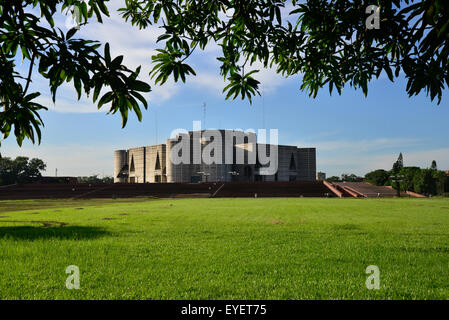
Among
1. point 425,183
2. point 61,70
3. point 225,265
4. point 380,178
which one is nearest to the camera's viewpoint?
point 61,70

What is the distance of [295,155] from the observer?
317ft

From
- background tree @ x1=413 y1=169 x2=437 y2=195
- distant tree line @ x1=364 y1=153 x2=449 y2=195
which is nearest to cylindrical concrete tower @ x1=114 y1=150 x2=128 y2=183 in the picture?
distant tree line @ x1=364 y1=153 x2=449 y2=195

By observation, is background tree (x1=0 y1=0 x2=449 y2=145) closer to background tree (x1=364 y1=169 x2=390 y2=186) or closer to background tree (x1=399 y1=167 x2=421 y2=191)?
background tree (x1=399 y1=167 x2=421 y2=191)

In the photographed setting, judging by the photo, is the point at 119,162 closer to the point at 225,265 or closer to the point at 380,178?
the point at 380,178

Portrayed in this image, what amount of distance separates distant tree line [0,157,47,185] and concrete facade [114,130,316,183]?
28449 millimetres

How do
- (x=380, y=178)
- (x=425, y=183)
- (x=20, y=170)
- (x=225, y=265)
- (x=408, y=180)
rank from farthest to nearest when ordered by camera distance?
(x=20, y=170) → (x=380, y=178) → (x=408, y=180) → (x=425, y=183) → (x=225, y=265)

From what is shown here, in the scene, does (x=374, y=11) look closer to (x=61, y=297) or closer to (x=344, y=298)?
(x=344, y=298)

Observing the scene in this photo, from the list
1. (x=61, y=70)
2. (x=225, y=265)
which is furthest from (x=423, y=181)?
(x=61, y=70)

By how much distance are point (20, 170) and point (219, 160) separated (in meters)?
53.5

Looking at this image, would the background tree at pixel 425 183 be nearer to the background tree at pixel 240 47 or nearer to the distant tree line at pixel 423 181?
the distant tree line at pixel 423 181

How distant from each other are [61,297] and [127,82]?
3145 mm

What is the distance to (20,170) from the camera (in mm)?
81125

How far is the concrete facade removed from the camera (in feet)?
277

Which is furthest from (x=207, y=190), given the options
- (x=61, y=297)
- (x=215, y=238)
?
(x=61, y=297)
